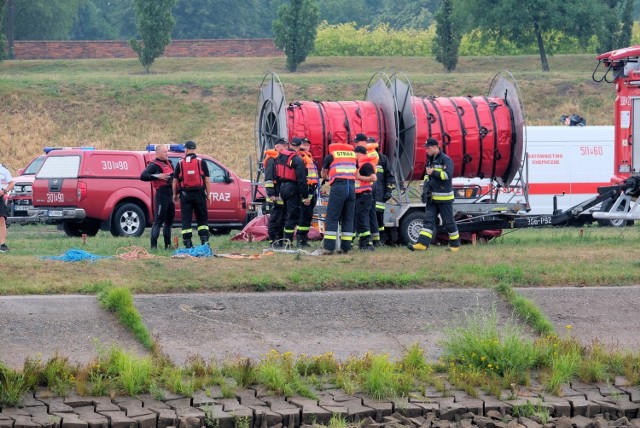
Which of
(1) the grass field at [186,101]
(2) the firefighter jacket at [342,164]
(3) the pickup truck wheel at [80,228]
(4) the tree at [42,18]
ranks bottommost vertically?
(3) the pickup truck wheel at [80,228]

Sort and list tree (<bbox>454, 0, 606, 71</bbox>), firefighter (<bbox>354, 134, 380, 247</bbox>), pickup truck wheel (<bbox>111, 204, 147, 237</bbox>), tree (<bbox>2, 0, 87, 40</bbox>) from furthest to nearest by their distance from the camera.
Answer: tree (<bbox>2, 0, 87, 40</bbox>)
tree (<bbox>454, 0, 606, 71</bbox>)
pickup truck wheel (<bbox>111, 204, 147, 237</bbox>)
firefighter (<bbox>354, 134, 380, 247</bbox>)

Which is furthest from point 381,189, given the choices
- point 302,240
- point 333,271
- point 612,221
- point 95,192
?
point 612,221

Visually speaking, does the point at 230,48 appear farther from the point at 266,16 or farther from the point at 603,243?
the point at 603,243

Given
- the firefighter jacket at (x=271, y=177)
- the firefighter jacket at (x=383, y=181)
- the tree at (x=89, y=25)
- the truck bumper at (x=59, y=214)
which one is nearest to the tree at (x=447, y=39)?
the truck bumper at (x=59, y=214)

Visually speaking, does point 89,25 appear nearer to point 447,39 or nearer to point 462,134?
point 447,39

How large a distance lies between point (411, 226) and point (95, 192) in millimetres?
6249

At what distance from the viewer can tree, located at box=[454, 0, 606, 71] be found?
51.0m

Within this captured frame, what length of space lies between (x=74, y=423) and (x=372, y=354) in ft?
9.85

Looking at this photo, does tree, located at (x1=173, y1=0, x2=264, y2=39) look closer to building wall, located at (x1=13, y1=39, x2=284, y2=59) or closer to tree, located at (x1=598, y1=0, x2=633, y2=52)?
building wall, located at (x1=13, y1=39, x2=284, y2=59)

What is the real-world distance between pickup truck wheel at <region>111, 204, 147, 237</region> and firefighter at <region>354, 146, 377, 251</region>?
5843 millimetres

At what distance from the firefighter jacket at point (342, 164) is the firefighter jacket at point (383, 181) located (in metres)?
1.31

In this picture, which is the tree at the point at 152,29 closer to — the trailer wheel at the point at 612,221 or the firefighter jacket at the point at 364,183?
the trailer wheel at the point at 612,221

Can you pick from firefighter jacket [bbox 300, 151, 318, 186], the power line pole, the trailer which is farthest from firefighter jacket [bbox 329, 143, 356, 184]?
the power line pole

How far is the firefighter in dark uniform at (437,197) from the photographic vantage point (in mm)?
15625
